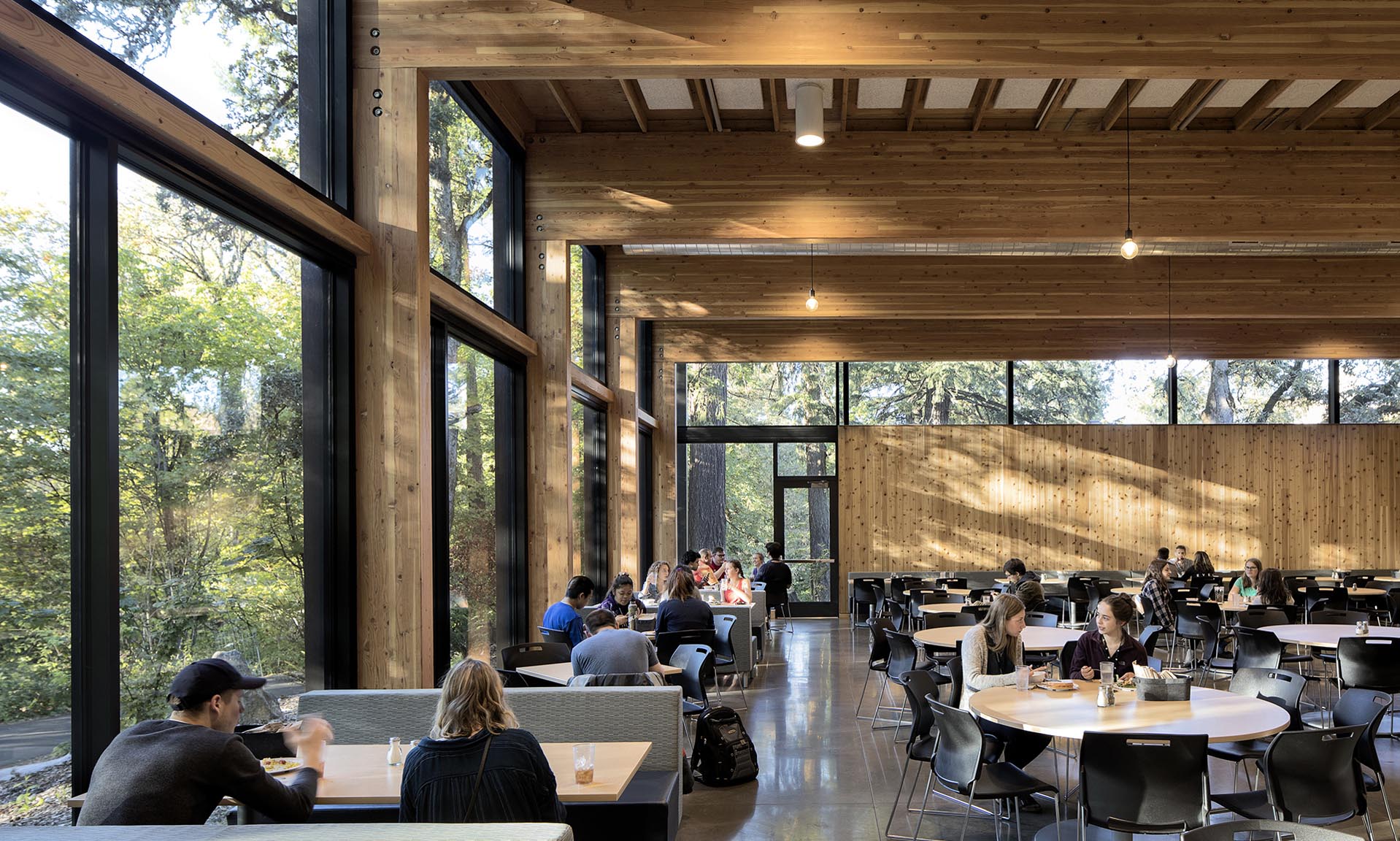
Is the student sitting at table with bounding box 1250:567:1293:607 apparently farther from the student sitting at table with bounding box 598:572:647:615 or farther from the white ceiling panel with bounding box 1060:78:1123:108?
the student sitting at table with bounding box 598:572:647:615

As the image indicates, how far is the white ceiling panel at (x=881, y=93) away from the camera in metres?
7.94

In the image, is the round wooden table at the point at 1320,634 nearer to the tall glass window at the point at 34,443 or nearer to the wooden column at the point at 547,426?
→ the wooden column at the point at 547,426

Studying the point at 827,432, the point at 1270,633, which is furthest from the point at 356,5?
the point at 827,432

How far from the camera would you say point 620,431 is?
13531mm

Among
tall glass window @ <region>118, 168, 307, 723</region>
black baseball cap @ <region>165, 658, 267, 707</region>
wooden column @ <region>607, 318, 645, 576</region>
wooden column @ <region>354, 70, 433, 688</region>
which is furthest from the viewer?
wooden column @ <region>607, 318, 645, 576</region>

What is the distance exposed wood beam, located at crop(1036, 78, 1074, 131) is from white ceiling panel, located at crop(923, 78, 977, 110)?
58 cm

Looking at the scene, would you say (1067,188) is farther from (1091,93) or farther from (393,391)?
(393,391)

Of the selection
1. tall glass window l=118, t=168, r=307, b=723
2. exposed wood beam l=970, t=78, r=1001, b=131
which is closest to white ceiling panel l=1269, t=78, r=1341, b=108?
exposed wood beam l=970, t=78, r=1001, b=131

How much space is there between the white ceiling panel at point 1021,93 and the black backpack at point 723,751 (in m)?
5.13

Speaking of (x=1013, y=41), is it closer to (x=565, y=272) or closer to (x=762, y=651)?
(x=565, y=272)

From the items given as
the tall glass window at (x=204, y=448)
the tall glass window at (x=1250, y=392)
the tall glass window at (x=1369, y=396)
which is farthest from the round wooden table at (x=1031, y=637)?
the tall glass window at (x=1369, y=396)

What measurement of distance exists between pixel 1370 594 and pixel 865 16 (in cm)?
1090

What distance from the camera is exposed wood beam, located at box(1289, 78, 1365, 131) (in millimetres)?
7926

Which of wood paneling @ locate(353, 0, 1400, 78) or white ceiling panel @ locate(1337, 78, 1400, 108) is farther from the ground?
white ceiling panel @ locate(1337, 78, 1400, 108)
